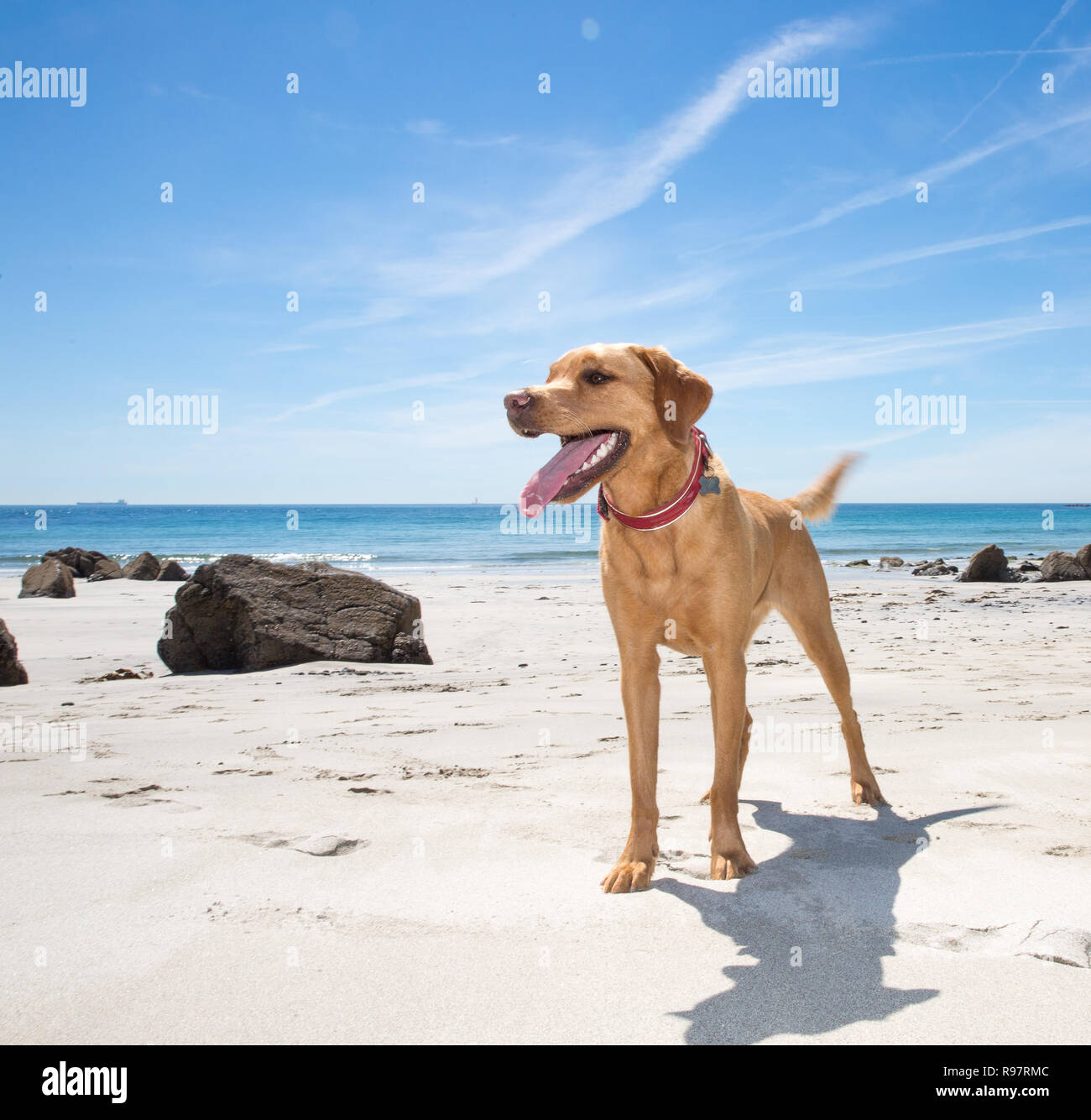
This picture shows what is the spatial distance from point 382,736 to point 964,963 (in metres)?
3.55

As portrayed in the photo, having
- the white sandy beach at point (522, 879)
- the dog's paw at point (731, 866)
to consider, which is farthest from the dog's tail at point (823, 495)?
the dog's paw at point (731, 866)

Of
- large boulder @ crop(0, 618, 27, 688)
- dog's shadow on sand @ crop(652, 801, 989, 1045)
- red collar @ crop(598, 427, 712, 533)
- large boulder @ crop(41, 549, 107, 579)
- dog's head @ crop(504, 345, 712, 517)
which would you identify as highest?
dog's head @ crop(504, 345, 712, 517)

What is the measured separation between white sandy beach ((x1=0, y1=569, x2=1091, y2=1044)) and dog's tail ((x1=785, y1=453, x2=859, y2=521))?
1371 millimetres

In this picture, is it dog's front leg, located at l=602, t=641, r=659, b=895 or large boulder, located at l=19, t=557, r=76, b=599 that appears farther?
large boulder, located at l=19, t=557, r=76, b=599

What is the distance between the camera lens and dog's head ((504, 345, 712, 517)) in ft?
9.32

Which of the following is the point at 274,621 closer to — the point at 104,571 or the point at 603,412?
the point at 603,412

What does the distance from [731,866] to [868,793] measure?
3.93 ft

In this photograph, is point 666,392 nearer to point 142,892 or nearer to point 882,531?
point 142,892

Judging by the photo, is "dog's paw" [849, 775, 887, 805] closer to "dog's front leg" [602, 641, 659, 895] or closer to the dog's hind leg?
the dog's hind leg

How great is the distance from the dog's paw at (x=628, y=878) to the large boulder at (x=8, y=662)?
6250 mm

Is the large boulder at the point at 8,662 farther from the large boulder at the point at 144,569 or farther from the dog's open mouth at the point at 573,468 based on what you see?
the large boulder at the point at 144,569

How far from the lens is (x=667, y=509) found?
3.05 metres

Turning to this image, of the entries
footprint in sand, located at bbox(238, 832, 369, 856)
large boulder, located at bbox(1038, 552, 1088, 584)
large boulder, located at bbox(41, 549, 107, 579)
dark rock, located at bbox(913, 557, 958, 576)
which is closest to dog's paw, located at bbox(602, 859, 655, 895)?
footprint in sand, located at bbox(238, 832, 369, 856)
